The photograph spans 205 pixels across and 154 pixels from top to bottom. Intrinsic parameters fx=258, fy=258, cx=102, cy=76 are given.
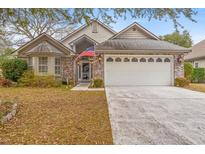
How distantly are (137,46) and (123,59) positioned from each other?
135cm

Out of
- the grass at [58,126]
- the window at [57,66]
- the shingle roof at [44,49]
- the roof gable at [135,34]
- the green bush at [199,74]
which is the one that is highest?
the roof gable at [135,34]

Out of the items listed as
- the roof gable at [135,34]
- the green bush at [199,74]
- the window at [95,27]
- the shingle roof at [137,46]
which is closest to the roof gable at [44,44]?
the shingle roof at [137,46]

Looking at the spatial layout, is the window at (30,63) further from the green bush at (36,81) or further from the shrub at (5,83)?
the shrub at (5,83)

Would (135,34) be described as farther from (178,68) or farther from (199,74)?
(199,74)

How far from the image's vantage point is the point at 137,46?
1778 cm

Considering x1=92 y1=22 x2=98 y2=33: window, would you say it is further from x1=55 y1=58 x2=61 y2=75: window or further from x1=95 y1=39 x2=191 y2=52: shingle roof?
x1=55 y1=58 x2=61 y2=75: window

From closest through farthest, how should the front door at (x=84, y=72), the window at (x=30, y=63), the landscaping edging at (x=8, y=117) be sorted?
1. the landscaping edging at (x=8, y=117)
2. the window at (x=30, y=63)
3. the front door at (x=84, y=72)

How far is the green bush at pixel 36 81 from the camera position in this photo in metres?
17.7

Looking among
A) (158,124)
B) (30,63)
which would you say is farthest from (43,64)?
(158,124)

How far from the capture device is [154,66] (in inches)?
698

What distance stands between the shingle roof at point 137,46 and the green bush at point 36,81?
156 inches

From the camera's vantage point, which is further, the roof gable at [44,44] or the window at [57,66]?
the window at [57,66]

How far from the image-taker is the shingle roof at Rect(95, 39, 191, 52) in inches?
677
